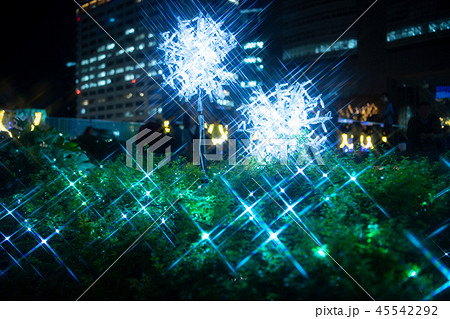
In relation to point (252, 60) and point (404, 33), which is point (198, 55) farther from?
point (252, 60)

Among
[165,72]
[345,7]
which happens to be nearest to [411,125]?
[165,72]

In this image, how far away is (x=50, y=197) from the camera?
4.65 m

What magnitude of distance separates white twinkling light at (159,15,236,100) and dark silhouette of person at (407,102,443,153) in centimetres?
389

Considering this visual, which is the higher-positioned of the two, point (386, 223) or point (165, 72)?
point (165, 72)

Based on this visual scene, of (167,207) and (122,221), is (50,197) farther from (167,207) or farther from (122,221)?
(167,207)

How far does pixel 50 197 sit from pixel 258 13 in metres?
16.3

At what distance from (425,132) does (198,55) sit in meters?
4.69

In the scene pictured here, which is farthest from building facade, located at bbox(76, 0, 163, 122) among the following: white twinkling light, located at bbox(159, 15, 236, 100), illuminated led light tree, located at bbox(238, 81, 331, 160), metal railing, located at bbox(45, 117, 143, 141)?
illuminated led light tree, located at bbox(238, 81, 331, 160)

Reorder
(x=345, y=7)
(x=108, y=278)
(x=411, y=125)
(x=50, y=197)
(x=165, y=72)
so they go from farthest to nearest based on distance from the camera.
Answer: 1. (x=345, y=7)
2. (x=411, y=125)
3. (x=165, y=72)
4. (x=50, y=197)
5. (x=108, y=278)

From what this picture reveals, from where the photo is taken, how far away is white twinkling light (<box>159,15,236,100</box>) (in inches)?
205

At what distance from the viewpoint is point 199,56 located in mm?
5227

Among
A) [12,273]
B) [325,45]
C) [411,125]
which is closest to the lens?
[12,273]

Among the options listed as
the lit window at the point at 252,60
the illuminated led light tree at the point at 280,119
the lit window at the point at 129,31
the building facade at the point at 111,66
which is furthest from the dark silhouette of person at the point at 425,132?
the lit window at the point at 129,31

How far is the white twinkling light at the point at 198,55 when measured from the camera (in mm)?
5211
